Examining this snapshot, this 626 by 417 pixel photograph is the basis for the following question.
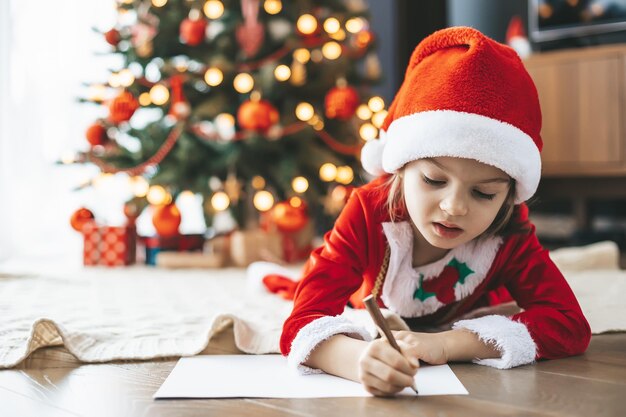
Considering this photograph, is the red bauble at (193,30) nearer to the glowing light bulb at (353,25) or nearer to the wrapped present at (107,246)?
the glowing light bulb at (353,25)

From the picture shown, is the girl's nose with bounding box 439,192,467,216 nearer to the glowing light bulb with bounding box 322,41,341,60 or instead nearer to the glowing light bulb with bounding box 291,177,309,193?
the glowing light bulb with bounding box 291,177,309,193

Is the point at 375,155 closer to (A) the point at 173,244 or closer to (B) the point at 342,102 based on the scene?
(B) the point at 342,102

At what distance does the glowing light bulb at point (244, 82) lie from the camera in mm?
2408

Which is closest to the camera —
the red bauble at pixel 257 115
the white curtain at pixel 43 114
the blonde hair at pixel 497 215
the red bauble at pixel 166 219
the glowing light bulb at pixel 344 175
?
the blonde hair at pixel 497 215

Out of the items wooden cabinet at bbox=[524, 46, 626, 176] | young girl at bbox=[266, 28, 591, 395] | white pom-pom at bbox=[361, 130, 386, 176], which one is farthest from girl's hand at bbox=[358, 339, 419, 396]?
wooden cabinet at bbox=[524, 46, 626, 176]

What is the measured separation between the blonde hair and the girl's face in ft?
0.24

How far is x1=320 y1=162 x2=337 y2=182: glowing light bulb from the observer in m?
2.47

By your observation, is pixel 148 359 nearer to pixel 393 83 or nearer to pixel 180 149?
pixel 180 149

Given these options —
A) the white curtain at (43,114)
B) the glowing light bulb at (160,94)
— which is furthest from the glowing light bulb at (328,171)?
the white curtain at (43,114)

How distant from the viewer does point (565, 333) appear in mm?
1069

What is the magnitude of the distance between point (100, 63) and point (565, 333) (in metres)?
2.58

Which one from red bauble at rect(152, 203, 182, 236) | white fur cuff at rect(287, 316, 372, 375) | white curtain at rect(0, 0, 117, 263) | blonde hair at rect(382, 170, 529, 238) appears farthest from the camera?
white curtain at rect(0, 0, 117, 263)

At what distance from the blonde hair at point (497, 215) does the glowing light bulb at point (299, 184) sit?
1.28m

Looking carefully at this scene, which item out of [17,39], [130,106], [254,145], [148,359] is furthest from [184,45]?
[148,359]
